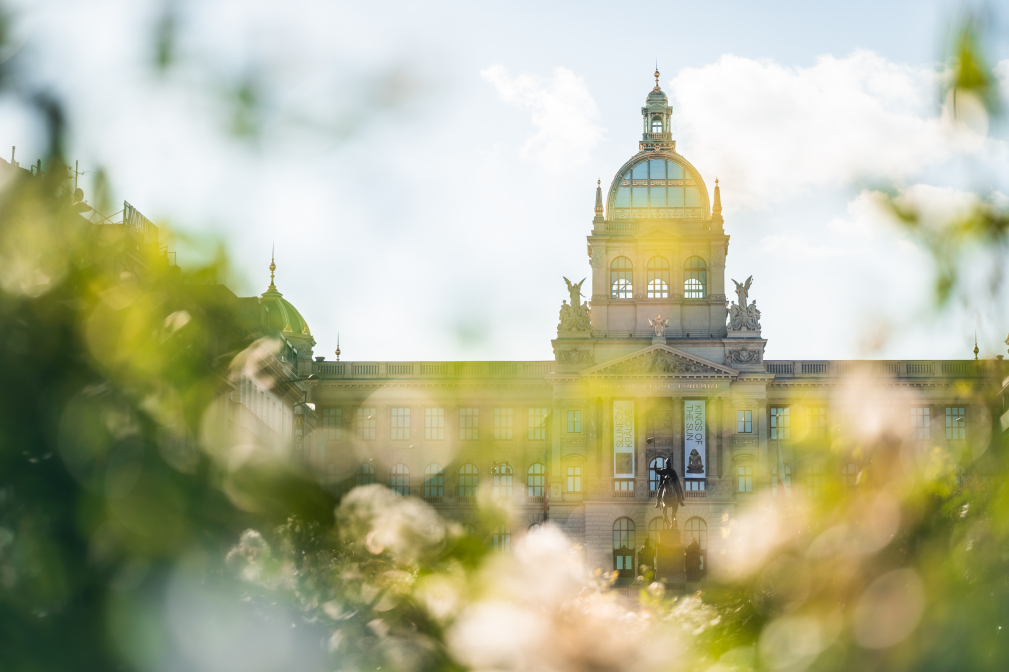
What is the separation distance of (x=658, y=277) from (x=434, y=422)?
18.6m

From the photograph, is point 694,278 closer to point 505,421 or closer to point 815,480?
point 505,421

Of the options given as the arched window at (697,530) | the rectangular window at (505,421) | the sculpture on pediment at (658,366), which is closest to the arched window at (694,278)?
the sculpture on pediment at (658,366)

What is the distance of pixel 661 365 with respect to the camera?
9444cm

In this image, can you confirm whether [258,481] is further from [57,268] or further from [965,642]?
[965,642]

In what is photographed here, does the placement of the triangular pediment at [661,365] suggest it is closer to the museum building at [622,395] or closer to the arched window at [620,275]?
the museum building at [622,395]

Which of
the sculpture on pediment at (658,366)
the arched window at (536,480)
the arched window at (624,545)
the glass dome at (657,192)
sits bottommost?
the arched window at (624,545)

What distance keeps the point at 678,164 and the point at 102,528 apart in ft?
320

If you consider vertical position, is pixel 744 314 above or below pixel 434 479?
above

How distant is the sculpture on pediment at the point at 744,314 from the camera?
94.9 m

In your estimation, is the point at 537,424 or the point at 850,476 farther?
the point at 537,424

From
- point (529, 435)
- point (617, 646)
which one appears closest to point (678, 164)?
point (529, 435)

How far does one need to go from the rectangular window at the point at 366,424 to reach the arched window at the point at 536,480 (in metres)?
11.3

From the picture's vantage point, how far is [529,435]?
99.1 metres

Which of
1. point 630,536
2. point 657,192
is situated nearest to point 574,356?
A: point 630,536
